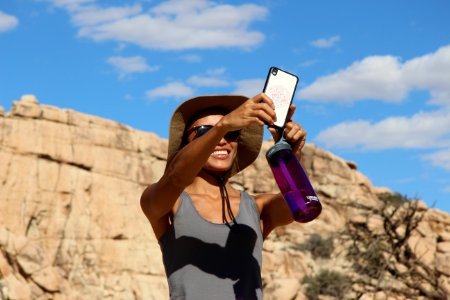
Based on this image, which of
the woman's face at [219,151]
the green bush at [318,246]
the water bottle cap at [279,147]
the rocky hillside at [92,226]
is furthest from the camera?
the green bush at [318,246]

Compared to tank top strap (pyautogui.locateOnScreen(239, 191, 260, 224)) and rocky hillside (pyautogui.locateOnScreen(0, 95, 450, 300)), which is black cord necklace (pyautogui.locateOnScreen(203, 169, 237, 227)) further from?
rocky hillside (pyautogui.locateOnScreen(0, 95, 450, 300))

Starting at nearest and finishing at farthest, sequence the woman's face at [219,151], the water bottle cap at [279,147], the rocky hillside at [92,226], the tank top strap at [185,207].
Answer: the water bottle cap at [279,147] → the tank top strap at [185,207] → the woman's face at [219,151] → the rocky hillside at [92,226]

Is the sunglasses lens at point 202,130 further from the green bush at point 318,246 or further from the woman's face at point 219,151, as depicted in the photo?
the green bush at point 318,246

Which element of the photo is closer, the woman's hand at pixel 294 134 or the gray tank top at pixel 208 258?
the gray tank top at pixel 208 258

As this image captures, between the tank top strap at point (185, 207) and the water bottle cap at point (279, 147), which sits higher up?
the water bottle cap at point (279, 147)

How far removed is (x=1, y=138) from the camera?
28.2 metres

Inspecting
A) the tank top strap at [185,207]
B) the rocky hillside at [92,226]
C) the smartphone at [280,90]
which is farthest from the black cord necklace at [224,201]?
the rocky hillside at [92,226]

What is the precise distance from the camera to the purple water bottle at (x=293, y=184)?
2.55m

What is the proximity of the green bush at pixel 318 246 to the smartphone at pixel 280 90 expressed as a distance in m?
28.3

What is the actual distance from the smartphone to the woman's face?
1.22 feet

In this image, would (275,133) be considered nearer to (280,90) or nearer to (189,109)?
(280,90)

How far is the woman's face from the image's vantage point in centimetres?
293

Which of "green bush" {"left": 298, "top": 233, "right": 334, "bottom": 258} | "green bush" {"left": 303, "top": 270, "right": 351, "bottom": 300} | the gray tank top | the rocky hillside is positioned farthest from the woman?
"green bush" {"left": 298, "top": 233, "right": 334, "bottom": 258}

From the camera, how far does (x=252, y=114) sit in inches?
96.1
